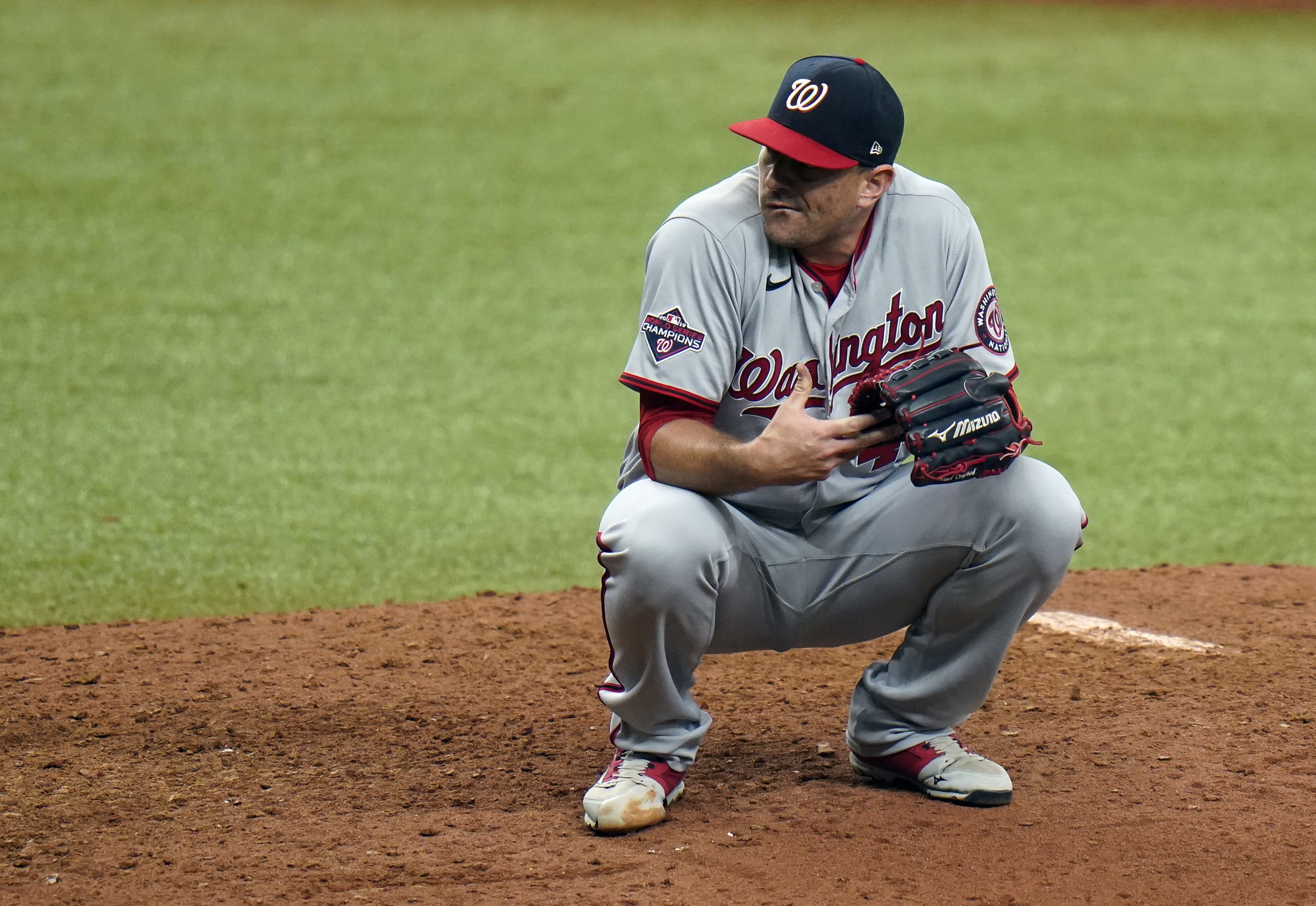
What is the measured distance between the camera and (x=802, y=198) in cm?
272

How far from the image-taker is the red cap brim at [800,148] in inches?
105

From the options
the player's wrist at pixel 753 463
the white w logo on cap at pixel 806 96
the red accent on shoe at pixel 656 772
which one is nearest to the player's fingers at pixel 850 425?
the player's wrist at pixel 753 463

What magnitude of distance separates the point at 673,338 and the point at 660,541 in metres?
0.39

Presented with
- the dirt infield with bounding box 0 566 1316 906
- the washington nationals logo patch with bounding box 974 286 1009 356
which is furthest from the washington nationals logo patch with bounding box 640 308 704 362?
the dirt infield with bounding box 0 566 1316 906

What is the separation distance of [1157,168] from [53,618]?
25.9 feet

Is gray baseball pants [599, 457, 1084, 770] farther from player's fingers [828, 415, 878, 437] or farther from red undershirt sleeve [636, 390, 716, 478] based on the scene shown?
player's fingers [828, 415, 878, 437]

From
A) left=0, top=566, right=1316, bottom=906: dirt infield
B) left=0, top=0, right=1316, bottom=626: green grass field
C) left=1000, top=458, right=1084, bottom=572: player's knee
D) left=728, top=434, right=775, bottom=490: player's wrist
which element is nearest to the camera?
left=0, top=566, right=1316, bottom=906: dirt infield

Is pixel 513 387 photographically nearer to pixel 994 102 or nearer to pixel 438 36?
pixel 994 102

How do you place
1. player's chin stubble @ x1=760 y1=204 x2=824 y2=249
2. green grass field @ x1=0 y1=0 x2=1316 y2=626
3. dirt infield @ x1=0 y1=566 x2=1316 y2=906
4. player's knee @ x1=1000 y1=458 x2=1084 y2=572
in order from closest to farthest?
dirt infield @ x1=0 y1=566 x2=1316 y2=906
player's knee @ x1=1000 y1=458 x2=1084 y2=572
player's chin stubble @ x1=760 y1=204 x2=824 y2=249
green grass field @ x1=0 y1=0 x2=1316 y2=626

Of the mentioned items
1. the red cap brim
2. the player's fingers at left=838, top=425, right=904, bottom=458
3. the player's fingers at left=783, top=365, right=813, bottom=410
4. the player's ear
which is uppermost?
the red cap brim

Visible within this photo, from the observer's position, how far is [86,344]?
646cm

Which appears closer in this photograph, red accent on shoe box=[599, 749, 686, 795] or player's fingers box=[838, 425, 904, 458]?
player's fingers box=[838, 425, 904, 458]

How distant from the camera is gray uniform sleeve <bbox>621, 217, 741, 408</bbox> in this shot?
8.68ft

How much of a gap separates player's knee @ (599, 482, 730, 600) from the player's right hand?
150 mm
